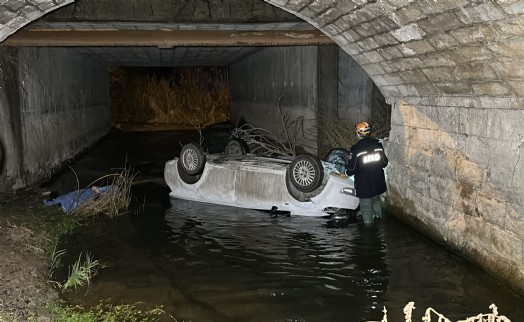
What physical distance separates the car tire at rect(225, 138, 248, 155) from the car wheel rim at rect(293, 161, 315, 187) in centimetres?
258

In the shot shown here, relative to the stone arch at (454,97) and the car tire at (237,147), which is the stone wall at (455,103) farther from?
the car tire at (237,147)

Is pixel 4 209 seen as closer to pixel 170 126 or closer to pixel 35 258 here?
pixel 35 258

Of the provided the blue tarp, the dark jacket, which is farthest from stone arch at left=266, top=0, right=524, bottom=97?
the blue tarp

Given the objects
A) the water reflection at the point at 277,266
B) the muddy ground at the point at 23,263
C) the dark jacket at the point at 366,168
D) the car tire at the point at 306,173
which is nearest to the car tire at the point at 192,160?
the water reflection at the point at 277,266

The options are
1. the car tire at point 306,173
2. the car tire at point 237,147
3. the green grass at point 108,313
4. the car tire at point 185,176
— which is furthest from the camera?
the car tire at point 237,147

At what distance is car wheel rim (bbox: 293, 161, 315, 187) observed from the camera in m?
8.25

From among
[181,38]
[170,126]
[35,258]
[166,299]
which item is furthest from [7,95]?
[170,126]

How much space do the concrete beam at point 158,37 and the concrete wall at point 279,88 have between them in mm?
4112

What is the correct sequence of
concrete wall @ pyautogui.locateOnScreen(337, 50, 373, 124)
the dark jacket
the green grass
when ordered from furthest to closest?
concrete wall @ pyautogui.locateOnScreen(337, 50, 373, 124), the dark jacket, the green grass

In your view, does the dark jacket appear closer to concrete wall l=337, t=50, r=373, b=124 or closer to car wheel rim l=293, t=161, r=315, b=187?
car wheel rim l=293, t=161, r=315, b=187

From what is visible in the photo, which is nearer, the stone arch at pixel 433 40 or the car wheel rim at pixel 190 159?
the stone arch at pixel 433 40

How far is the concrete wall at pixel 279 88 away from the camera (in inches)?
524

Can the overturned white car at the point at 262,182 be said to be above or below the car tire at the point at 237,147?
below

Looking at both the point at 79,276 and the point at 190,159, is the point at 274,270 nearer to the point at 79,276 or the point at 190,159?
the point at 79,276
